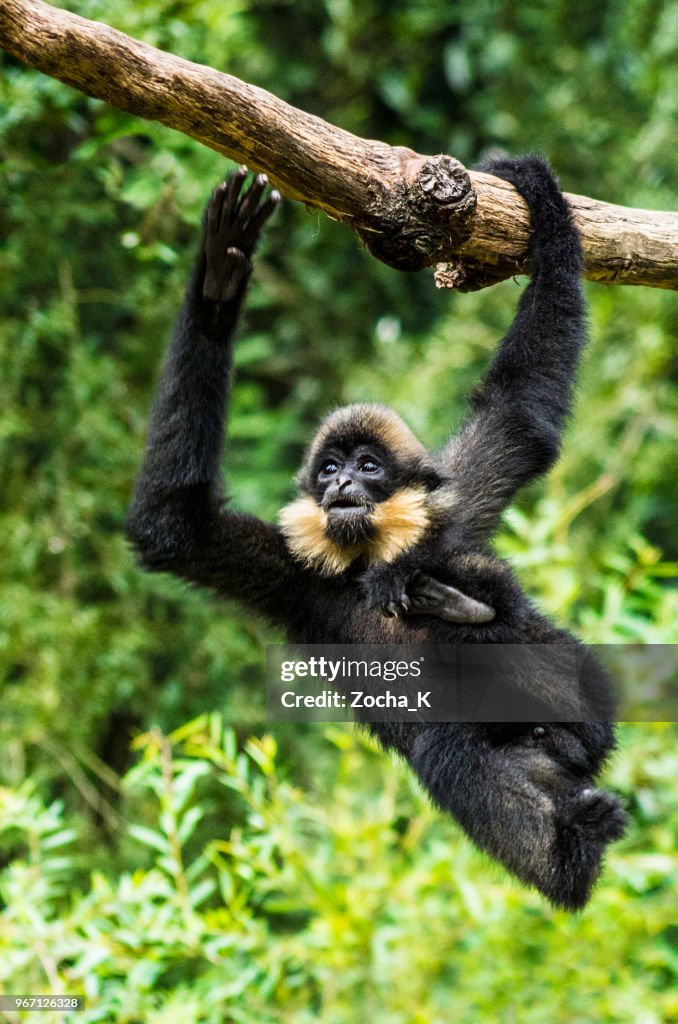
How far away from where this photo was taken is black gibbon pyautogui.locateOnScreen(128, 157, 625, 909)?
4102 millimetres

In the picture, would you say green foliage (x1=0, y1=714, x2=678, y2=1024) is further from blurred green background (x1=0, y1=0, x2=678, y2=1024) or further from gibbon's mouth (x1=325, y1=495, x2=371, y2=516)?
gibbon's mouth (x1=325, y1=495, x2=371, y2=516)

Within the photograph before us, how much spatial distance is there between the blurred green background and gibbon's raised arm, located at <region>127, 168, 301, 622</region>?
0.76 m

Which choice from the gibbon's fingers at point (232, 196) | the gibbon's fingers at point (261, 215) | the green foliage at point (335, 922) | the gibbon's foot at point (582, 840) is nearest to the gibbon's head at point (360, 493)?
the gibbon's fingers at point (261, 215)

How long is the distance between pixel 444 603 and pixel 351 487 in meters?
0.66

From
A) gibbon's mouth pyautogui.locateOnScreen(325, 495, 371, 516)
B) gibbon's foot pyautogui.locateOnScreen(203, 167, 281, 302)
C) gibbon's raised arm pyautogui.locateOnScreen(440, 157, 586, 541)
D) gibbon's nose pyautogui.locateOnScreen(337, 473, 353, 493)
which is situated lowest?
gibbon's mouth pyautogui.locateOnScreen(325, 495, 371, 516)

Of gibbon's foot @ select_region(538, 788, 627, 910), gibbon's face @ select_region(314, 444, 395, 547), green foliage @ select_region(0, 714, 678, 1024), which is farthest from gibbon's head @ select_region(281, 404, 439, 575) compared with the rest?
gibbon's foot @ select_region(538, 788, 627, 910)

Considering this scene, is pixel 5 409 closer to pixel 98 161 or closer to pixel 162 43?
pixel 98 161

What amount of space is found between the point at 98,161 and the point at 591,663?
3932mm

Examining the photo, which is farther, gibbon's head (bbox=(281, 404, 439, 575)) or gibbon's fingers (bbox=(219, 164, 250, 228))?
gibbon's head (bbox=(281, 404, 439, 575))

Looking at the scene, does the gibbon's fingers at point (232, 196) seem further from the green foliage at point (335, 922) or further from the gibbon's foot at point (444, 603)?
the green foliage at point (335, 922)

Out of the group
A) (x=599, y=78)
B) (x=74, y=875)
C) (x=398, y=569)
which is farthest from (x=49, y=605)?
(x=599, y=78)

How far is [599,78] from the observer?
9.63m

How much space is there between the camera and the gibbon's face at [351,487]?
14.6ft

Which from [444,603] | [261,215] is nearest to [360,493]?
[444,603]
